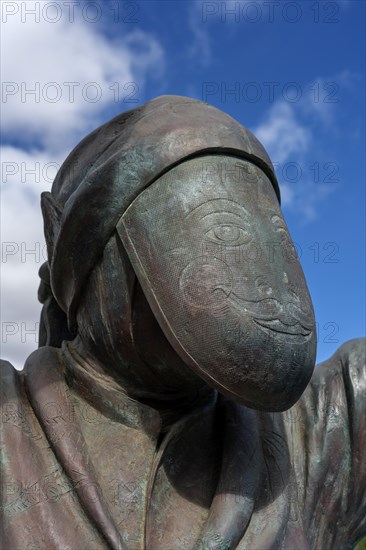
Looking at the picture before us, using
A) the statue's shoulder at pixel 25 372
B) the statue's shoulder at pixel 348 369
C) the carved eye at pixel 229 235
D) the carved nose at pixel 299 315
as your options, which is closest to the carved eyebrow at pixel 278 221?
the carved eye at pixel 229 235

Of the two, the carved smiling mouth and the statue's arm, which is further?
the statue's arm

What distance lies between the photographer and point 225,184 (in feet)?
5.80

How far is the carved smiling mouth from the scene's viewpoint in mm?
1621

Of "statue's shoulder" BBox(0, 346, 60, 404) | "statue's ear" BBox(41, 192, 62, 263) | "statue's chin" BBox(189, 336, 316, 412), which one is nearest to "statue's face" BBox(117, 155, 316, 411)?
"statue's chin" BBox(189, 336, 316, 412)

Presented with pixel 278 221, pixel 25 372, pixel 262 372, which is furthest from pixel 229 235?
pixel 25 372

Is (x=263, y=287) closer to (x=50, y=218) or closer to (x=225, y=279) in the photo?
(x=225, y=279)

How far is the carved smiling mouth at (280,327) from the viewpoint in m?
1.62

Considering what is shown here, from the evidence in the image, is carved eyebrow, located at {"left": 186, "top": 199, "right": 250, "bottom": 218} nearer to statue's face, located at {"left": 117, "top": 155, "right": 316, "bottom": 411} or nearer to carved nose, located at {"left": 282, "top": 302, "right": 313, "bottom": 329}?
statue's face, located at {"left": 117, "top": 155, "right": 316, "bottom": 411}

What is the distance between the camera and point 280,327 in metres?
1.63

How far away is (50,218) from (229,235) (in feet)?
2.17

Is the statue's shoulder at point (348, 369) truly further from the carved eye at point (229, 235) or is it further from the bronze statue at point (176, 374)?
the carved eye at point (229, 235)

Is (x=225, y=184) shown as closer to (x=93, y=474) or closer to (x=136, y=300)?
(x=136, y=300)

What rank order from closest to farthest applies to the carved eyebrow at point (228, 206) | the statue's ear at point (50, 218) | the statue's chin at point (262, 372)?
the statue's chin at point (262, 372)
the carved eyebrow at point (228, 206)
the statue's ear at point (50, 218)

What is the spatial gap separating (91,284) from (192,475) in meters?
0.60
